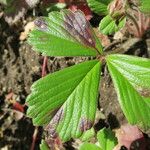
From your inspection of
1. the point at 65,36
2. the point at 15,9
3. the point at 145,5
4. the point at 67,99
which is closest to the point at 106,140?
the point at 67,99

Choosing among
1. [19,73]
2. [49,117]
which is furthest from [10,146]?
[49,117]

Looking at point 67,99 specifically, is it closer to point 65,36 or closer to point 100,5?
point 65,36

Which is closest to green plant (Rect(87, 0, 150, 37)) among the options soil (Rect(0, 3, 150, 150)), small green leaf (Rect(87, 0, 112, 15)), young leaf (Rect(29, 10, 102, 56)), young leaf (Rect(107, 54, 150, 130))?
small green leaf (Rect(87, 0, 112, 15))

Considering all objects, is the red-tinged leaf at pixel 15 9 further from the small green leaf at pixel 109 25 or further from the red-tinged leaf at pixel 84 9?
the small green leaf at pixel 109 25

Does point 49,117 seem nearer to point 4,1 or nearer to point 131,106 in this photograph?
point 131,106

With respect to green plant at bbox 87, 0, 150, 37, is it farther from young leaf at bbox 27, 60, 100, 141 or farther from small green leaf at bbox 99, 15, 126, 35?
young leaf at bbox 27, 60, 100, 141
